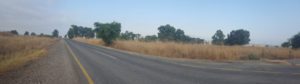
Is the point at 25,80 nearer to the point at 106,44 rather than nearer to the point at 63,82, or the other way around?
the point at 63,82

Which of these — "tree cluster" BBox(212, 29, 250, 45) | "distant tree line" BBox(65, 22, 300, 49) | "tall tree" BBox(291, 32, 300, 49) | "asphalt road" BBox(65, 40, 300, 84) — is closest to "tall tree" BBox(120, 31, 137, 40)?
"distant tree line" BBox(65, 22, 300, 49)

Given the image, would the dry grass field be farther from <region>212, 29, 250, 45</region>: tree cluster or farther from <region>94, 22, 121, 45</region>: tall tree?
<region>212, 29, 250, 45</region>: tree cluster

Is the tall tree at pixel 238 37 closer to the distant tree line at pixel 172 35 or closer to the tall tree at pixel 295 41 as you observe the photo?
the distant tree line at pixel 172 35

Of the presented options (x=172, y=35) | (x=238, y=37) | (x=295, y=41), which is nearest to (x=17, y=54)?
(x=295, y=41)

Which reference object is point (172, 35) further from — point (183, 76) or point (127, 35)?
point (183, 76)

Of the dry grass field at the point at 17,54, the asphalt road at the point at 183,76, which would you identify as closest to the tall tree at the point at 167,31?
the dry grass field at the point at 17,54

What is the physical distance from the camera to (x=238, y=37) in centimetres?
6681

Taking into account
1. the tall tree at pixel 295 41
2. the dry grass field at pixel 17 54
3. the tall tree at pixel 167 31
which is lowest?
the dry grass field at pixel 17 54

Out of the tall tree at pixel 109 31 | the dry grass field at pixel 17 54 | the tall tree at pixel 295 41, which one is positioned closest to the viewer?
the dry grass field at pixel 17 54

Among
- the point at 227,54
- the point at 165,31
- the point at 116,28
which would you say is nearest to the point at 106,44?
the point at 116,28

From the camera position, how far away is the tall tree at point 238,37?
219ft

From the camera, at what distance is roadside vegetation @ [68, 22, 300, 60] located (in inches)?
832

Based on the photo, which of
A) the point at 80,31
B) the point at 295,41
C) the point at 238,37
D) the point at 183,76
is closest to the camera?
the point at 183,76

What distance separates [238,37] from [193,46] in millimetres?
43689
